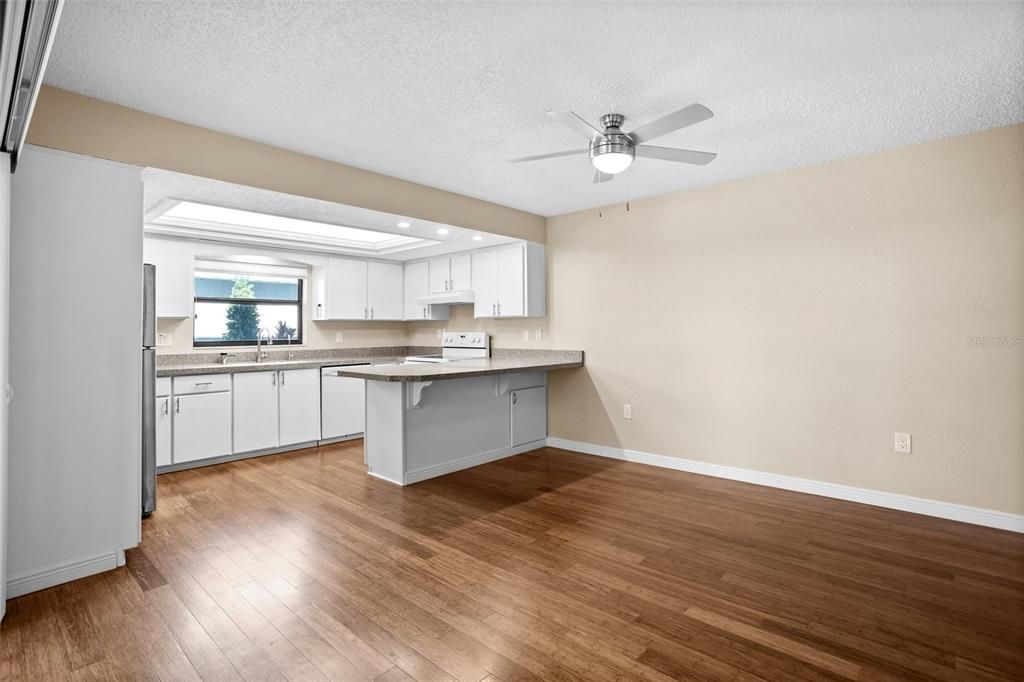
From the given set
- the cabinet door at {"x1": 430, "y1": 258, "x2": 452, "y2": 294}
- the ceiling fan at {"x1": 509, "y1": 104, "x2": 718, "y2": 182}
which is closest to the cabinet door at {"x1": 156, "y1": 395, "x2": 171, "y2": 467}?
the cabinet door at {"x1": 430, "y1": 258, "x2": 452, "y2": 294}

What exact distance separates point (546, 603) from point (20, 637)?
2.05 meters

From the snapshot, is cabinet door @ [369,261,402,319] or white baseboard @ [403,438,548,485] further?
cabinet door @ [369,261,402,319]

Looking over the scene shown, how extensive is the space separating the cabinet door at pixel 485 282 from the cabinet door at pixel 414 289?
0.85m

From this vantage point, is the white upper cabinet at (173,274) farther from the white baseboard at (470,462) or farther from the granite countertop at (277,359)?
the white baseboard at (470,462)

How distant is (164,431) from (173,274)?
1443mm

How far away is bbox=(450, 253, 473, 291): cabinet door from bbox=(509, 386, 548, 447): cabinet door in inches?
54.2

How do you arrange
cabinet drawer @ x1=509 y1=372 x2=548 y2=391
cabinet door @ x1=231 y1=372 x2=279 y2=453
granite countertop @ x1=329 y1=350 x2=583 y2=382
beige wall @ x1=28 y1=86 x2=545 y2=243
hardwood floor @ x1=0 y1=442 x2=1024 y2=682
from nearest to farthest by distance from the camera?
hardwood floor @ x1=0 y1=442 x2=1024 y2=682 → beige wall @ x1=28 y1=86 x2=545 y2=243 → granite countertop @ x1=329 y1=350 x2=583 y2=382 → cabinet door @ x1=231 y1=372 x2=279 y2=453 → cabinet drawer @ x1=509 y1=372 x2=548 y2=391

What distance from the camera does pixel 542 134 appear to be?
3.10m

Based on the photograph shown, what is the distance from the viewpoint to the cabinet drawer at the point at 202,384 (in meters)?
4.38

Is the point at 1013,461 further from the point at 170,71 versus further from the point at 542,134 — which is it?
the point at 170,71

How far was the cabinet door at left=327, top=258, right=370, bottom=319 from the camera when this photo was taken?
232 inches

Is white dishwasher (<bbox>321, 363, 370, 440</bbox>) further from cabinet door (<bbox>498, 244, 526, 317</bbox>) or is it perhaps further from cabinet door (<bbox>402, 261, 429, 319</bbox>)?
cabinet door (<bbox>498, 244, 526, 317</bbox>)

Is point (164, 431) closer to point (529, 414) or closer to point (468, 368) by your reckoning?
point (468, 368)

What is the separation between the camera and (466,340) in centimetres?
610
